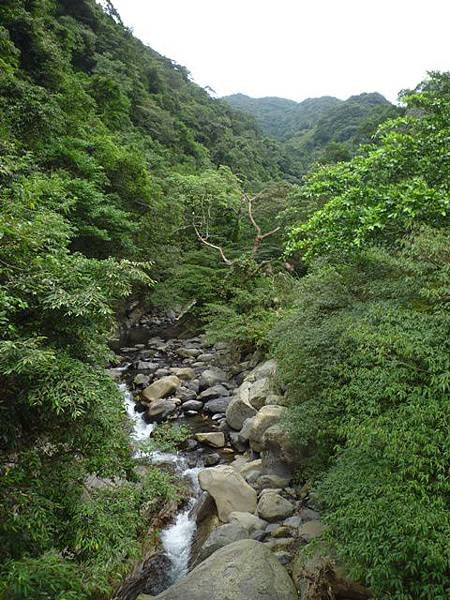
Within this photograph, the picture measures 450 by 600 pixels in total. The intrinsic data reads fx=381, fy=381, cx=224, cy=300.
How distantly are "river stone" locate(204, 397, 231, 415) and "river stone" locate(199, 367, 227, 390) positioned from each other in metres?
1.07

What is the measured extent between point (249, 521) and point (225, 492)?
736mm

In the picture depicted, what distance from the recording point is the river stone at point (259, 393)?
9.09m

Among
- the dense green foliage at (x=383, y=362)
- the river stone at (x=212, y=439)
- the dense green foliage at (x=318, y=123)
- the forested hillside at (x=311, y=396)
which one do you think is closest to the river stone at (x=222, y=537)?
the forested hillside at (x=311, y=396)

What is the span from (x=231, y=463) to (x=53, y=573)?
5.68 m

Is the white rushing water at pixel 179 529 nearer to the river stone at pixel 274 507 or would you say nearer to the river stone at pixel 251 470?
the river stone at pixel 251 470

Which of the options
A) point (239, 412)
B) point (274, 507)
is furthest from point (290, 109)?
point (274, 507)

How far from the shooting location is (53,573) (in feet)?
8.99

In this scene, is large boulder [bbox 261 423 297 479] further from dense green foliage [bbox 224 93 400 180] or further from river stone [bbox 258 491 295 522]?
dense green foliage [bbox 224 93 400 180]

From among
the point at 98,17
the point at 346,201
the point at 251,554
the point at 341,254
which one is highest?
the point at 98,17

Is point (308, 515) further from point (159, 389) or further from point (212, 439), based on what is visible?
point (159, 389)

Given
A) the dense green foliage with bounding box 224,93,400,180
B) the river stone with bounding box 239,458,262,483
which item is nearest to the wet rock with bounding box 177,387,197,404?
the river stone with bounding box 239,458,262,483

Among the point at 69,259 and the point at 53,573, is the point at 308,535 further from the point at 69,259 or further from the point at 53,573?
the point at 69,259

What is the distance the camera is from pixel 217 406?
10500mm

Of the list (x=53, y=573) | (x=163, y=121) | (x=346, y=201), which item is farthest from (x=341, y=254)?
(x=163, y=121)
